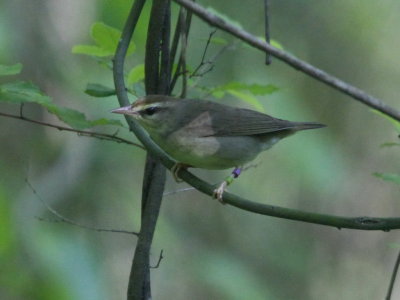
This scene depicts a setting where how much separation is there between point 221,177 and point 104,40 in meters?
4.00

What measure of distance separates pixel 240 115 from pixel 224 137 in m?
0.24

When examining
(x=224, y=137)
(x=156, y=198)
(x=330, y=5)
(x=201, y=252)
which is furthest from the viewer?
(x=330, y=5)

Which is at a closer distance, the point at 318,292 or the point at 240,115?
the point at 240,115

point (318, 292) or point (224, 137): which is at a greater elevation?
point (224, 137)

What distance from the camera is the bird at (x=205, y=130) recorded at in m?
3.27

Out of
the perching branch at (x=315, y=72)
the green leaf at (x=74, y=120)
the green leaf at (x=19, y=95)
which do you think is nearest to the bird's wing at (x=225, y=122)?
the green leaf at (x=74, y=120)

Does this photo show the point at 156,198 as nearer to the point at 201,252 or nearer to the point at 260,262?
the point at 201,252

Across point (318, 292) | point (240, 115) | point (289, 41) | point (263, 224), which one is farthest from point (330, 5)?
point (240, 115)

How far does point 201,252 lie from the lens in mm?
6609

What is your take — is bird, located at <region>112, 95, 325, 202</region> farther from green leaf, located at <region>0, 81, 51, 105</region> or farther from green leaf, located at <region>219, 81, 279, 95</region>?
green leaf, located at <region>0, 81, 51, 105</region>

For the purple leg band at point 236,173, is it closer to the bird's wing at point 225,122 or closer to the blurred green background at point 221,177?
the bird's wing at point 225,122

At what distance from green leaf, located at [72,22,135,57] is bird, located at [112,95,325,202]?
10.2 inches

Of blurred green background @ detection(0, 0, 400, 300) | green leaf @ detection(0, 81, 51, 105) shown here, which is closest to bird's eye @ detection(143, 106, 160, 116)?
blurred green background @ detection(0, 0, 400, 300)

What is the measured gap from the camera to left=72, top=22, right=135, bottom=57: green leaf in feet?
9.75
